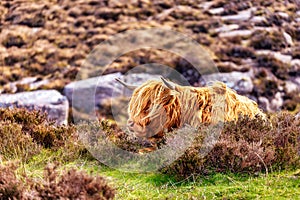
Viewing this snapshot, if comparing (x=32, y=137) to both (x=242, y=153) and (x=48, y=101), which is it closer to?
(x=242, y=153)

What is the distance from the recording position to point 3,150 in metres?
6.29

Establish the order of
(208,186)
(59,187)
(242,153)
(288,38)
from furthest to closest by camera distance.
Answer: (288,38)
(242,153)
(208,186)
(59,187)

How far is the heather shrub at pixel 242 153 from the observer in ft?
17.8

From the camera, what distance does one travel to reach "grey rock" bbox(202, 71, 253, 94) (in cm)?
2134

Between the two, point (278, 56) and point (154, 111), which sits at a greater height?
point (154, 111)

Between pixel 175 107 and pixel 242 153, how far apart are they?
1352 mm

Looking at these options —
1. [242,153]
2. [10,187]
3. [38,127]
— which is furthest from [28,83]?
[10,187]

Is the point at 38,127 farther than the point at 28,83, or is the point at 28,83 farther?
the point at 28,83

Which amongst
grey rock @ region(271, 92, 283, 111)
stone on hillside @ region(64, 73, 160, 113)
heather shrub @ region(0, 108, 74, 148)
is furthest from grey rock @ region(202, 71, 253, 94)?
heather shrub @ region(0, 108, 74, 148)

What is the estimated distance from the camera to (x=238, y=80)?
22656mm

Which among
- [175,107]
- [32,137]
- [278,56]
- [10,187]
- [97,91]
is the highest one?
[10,187]

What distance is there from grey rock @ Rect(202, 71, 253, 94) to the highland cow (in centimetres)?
1380

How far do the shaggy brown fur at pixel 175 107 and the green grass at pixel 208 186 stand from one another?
987 millimetres

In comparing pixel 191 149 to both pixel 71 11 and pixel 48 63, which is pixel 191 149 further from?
pixel 71 11
